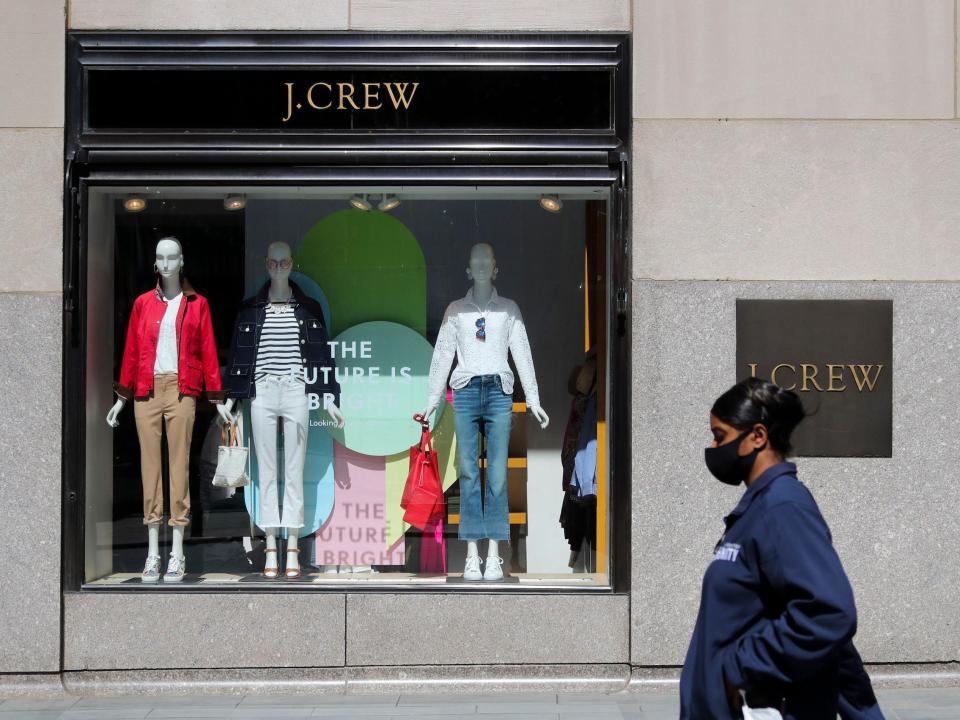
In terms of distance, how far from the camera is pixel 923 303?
6754 millimetres

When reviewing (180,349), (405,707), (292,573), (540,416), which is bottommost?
(405,707)

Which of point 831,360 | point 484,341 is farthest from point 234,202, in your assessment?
point 831,360

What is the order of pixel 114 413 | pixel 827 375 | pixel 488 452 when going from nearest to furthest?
pixel 827 375 → pixel 114 413 → pixel 488 452

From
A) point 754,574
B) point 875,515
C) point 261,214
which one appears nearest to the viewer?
point 754,574

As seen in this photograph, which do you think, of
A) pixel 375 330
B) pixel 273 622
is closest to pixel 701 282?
pixel 375 330

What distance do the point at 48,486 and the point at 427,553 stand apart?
232cm

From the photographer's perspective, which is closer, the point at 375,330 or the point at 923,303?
the point at 923,303

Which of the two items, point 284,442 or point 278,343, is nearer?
point 278,343

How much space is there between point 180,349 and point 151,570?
1390mm

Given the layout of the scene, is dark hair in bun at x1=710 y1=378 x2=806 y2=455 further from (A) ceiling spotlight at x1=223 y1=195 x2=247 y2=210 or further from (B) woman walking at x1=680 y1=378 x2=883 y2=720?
(A) ceiling spotlight at x1=223 y1=195 x2=247 y2=210

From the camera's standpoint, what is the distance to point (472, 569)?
7.19 m

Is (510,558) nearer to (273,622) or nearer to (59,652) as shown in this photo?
(273,622)

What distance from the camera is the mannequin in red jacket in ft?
23.5

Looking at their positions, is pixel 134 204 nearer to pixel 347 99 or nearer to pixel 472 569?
pixel 347 99
